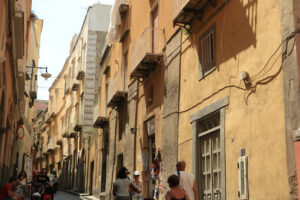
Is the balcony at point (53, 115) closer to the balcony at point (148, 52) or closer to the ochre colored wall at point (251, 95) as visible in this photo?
the balcony at point (148, 52)

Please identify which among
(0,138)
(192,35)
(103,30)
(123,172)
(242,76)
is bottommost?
(123,172)

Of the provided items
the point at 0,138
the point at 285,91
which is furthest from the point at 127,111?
the point at 285,91

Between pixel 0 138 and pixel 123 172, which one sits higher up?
pixel 0 138

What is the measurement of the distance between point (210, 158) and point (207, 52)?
267cm

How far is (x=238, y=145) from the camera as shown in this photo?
8.78 metres

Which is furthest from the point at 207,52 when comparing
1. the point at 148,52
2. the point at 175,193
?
the point at 175,193

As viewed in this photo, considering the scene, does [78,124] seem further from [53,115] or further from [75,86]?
[53,115]

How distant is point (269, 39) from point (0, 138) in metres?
8.52

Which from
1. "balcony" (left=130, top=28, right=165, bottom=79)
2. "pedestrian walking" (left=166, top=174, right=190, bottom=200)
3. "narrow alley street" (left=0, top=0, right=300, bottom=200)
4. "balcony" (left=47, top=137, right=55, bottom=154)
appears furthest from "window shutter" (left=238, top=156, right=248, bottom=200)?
"balcony" (left=47, top=137, right=55, bottom=154)

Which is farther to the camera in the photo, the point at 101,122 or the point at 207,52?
the point at 101,122

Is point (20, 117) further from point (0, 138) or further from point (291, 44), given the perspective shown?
point (291, 44)

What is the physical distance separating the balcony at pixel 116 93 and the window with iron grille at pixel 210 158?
8.37 metres

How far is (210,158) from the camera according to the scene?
10.2 meters

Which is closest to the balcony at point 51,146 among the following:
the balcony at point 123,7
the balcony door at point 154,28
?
the balcony at point 123,7
